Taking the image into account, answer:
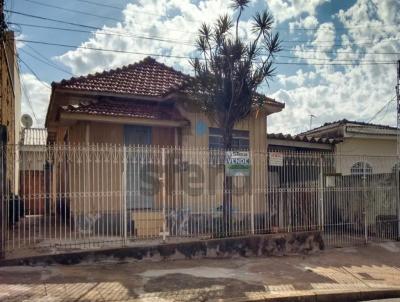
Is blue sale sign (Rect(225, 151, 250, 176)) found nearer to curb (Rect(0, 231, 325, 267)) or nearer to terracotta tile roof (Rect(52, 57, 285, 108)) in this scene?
curb (Rect(0, 231, 325, 267))

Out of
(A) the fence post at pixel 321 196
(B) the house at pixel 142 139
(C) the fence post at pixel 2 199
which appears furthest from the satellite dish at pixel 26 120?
(A) the fence post at pixel 321 196

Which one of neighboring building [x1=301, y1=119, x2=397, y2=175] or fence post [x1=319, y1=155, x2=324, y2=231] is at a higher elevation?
neighboring building [x1=301, y1=119, x2=397, y2=175]

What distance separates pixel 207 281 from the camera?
7.10 meters

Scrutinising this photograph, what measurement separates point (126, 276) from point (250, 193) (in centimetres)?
377

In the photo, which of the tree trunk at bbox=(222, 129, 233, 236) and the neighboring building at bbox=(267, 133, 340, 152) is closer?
the tree trunk at bbox=(222, 129, 233, 236)

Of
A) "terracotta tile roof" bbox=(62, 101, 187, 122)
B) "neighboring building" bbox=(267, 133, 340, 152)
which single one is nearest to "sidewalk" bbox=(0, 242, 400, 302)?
"terracotta tile roof" bbox=(62, 101, 187, 122)

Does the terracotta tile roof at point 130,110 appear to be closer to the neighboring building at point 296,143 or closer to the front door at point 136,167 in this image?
the front door at point 136,167

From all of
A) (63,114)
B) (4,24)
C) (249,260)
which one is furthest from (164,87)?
(249,260)

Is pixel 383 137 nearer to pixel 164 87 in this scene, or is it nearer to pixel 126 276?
pixel 164 87

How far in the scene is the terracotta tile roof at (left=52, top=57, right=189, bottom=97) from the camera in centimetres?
1218

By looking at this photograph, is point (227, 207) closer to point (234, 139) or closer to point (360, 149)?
point (234, 139)

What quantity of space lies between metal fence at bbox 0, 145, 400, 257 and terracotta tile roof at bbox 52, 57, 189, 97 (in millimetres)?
2948

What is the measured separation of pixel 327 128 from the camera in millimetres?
17312

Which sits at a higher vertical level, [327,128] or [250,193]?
[327,128]
